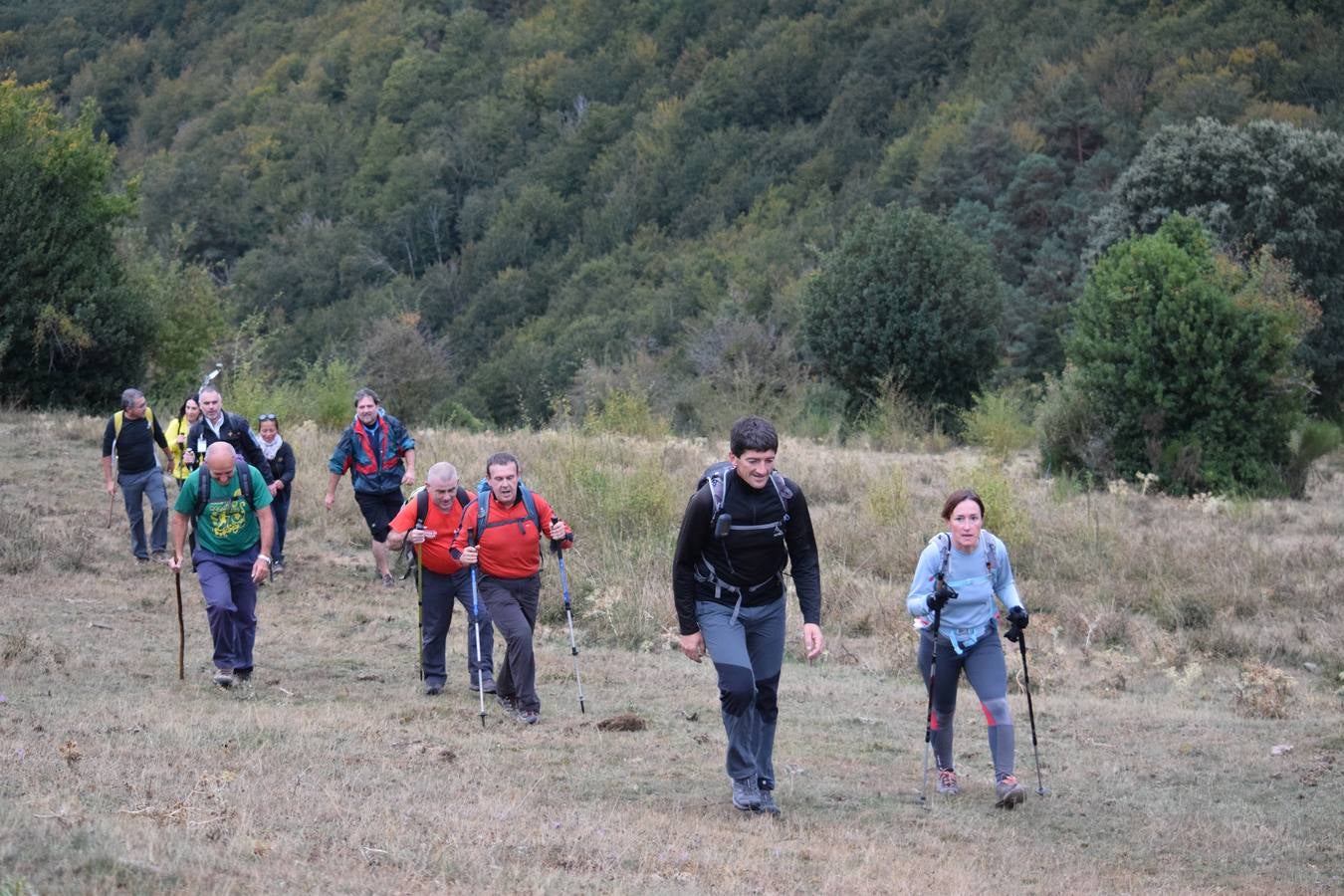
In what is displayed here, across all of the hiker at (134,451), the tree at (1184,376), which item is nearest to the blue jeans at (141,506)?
the hiker at (134,451)

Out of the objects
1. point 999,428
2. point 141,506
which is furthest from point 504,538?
point 999,428

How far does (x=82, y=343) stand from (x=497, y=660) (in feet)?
71.6

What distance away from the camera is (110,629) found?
13102mm

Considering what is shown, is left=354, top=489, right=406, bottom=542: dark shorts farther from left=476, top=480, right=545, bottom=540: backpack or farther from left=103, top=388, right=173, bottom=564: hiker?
left=476, top=480, right=545, bottom=540: backpack

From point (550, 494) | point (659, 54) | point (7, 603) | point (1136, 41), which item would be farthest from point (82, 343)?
point (659, 54)

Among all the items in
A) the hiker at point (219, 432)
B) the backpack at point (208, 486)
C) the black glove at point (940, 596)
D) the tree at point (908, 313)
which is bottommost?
the black glove at point (940, 596)

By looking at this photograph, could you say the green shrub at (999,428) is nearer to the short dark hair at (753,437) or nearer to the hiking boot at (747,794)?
the hiking boot at (747,794)

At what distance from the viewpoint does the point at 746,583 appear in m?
7.77

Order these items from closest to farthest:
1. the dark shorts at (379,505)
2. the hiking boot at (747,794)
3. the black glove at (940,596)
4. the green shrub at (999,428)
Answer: the hiking boot at (747,794) → the black glove at (940,596) → the dark shorts at (379,505) → the green shrub at (999,428)

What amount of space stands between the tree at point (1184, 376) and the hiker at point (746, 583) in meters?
17.9

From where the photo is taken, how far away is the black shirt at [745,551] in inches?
301

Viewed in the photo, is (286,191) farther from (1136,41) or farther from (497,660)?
(497,660)

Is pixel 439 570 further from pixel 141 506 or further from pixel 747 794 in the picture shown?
pixel 141 506

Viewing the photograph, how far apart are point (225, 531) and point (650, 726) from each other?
125 inches
